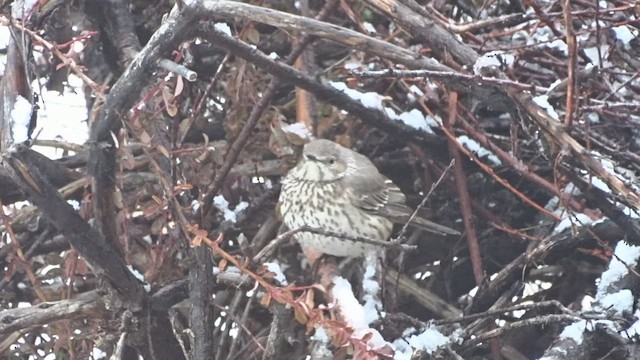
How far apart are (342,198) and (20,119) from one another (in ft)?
5.02

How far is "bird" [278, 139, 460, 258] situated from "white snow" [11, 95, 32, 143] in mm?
1153

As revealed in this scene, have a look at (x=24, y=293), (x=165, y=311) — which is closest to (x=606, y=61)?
(x=165, y=311)

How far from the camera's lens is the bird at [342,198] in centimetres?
377

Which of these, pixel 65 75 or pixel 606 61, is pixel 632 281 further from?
pixel 65 75

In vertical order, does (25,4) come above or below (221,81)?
above

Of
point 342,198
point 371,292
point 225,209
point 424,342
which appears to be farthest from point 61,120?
point 424,342

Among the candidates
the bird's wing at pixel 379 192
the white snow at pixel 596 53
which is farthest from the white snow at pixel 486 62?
the bird's wing at pixel 379 192

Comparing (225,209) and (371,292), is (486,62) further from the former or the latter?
(225,209)

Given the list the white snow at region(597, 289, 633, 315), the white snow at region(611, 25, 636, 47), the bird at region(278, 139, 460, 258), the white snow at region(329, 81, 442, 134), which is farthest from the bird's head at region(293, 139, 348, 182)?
the white snow at region(597, 289, 633, 315)

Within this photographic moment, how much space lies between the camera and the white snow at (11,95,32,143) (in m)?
2.77

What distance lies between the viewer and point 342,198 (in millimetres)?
4043

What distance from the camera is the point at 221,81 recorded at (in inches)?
154

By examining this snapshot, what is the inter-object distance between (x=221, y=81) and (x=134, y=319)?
1.14 metres

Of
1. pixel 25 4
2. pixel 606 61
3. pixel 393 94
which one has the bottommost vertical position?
pixel 393 94
